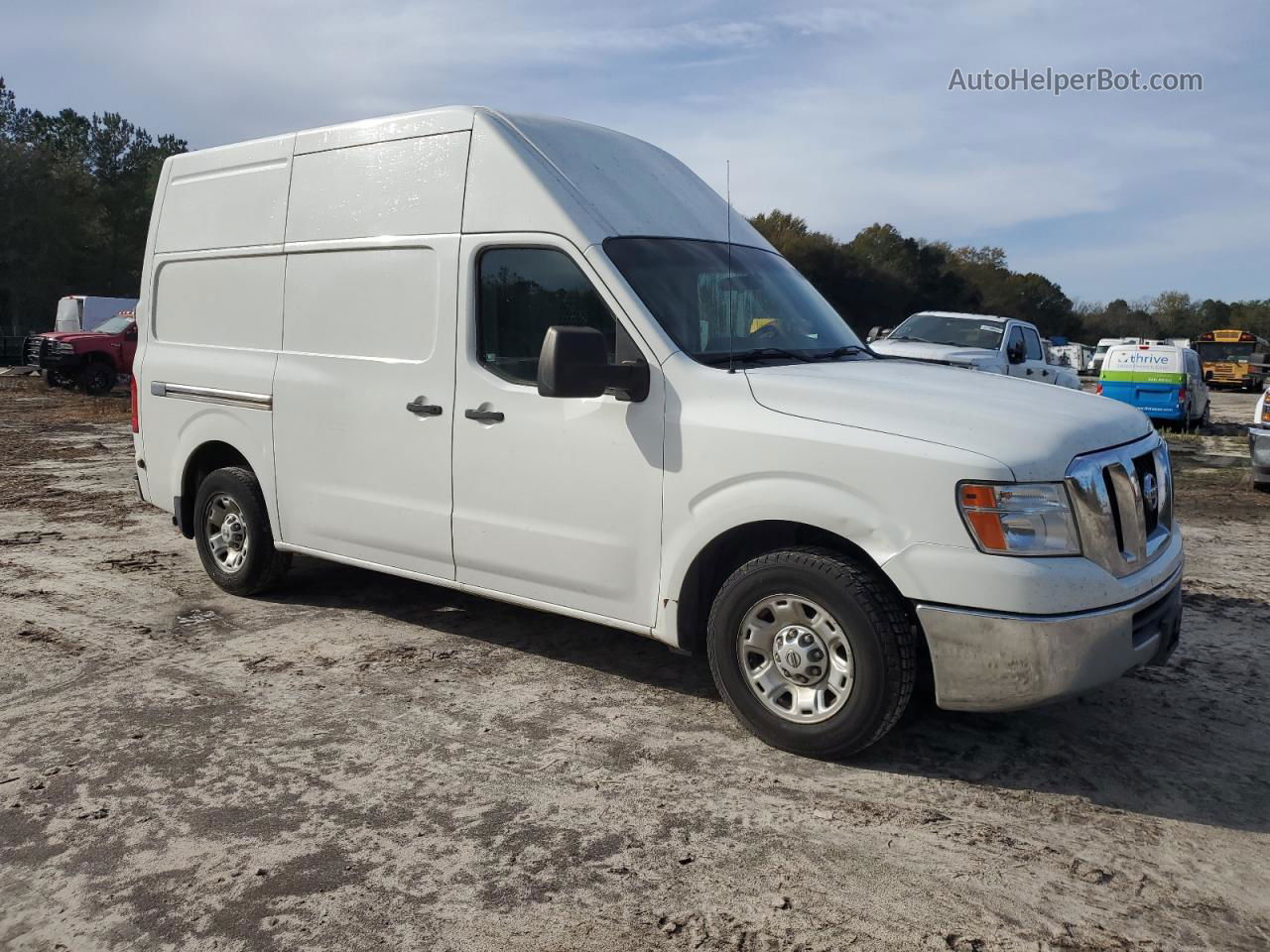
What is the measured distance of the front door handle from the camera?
5.21 m

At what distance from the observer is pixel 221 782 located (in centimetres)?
397

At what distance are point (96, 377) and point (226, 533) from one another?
2036 cm

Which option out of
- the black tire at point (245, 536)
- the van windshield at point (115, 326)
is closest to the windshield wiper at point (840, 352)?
the black tire at point (245, 536)

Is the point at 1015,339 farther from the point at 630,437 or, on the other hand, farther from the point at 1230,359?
the point at 1230,359

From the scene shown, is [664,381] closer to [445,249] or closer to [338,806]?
[445,249]

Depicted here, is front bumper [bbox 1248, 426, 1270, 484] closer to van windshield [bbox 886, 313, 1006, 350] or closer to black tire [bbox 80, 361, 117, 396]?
van windshield [bbox 886, 313, 1006, 350]

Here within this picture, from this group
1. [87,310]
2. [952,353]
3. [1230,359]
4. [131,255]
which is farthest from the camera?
[131,255]

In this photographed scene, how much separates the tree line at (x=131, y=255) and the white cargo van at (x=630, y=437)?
1030 inches

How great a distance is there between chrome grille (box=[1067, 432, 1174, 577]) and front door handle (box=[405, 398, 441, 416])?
2.84m

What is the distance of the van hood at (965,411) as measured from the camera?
3.84m

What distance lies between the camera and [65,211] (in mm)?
48438

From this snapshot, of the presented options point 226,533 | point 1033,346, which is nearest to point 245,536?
point 226,533

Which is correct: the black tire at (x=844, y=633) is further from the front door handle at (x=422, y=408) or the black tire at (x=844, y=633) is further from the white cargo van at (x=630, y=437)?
the front door handle at (x=422, y=408)

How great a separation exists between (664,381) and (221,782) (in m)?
2.26
